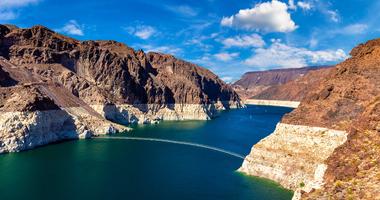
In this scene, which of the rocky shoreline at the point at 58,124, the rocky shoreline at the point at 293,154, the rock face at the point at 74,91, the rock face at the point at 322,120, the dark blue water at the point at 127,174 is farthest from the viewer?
the rock face at the point at 74,91

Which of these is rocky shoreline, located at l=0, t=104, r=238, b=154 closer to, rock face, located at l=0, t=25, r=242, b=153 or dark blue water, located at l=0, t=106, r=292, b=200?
rock face, located at l=0, t=25, r=242, b=153

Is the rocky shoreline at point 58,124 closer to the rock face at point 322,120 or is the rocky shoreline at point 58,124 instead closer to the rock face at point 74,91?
the rock face at point 74,91

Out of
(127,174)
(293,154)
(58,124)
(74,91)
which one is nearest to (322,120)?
(293,154)

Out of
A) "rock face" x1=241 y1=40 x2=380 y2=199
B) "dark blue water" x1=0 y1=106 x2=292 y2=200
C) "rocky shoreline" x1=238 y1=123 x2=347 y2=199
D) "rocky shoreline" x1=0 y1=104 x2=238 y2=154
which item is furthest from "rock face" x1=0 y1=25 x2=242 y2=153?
"rock face" x1=241 y1=40 x2=380 y2=199

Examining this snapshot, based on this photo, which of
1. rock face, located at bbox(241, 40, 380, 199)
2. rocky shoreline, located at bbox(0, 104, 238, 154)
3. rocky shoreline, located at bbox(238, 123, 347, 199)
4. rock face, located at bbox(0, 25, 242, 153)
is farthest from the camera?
rock face, located at bbox(0, 25, 242, 153)

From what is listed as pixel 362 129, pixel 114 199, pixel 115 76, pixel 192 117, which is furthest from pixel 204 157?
pixel 192 117

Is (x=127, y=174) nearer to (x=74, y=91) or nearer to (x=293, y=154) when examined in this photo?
(x=293, y=154)

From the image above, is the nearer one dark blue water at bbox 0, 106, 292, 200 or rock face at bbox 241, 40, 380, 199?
rock face at bbox 241, 40, 380, 199

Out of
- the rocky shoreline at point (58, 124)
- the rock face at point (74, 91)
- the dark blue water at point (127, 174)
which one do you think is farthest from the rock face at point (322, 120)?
the rock face at point (74, 91)
